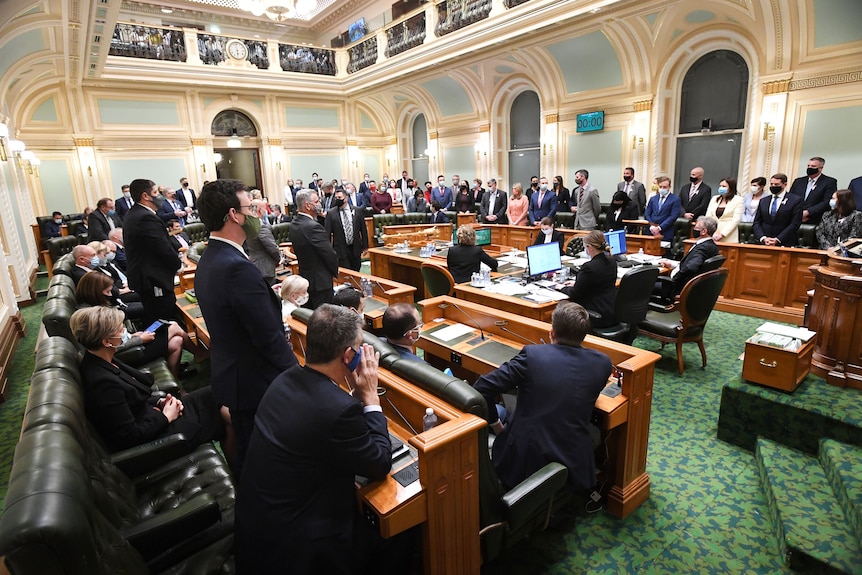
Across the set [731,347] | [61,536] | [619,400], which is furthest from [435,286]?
[61,536]

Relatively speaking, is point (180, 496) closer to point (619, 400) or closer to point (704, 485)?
point (619, 400)

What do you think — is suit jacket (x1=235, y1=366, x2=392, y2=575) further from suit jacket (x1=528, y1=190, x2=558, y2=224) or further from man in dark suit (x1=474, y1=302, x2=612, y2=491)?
suit jacket (x1=528, y1=190, x2=558, y2=224)

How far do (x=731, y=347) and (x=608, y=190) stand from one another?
6.78m

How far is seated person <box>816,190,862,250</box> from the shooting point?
511 centimetres

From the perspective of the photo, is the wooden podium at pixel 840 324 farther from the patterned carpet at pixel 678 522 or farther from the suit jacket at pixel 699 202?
the suit jacket at pixel 699 202

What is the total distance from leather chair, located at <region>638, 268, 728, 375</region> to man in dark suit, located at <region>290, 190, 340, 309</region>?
3.08 metres

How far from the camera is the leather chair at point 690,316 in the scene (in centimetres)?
418

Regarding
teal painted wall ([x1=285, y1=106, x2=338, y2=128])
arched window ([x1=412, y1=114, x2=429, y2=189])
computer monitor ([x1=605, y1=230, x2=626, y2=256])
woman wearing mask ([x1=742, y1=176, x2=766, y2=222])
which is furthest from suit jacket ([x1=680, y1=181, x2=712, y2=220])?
teal painted wall ([x1=285, y1=106, x2=338, y2=128])

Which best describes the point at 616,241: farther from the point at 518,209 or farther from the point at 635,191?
the point at 518,209

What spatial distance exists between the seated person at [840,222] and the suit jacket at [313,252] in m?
5.48

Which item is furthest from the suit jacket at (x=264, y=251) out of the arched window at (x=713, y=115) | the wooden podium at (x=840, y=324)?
the arched window at (x=713, y=115)

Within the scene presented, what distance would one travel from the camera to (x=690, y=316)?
4.27 metres

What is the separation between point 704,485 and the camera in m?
2.95

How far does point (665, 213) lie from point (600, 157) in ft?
14.0
